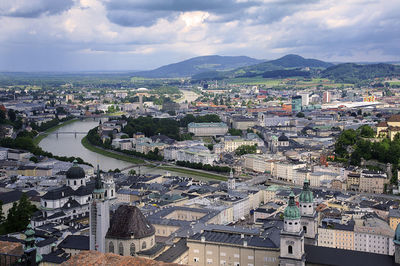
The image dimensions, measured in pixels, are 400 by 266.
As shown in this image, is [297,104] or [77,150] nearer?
[77,150]

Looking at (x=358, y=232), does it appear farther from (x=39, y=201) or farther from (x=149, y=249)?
(x=39, y=201)

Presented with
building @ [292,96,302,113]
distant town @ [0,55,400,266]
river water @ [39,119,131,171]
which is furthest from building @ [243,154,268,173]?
building @ [292,96,302,113]

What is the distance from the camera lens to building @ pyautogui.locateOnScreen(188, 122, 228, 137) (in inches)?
2242

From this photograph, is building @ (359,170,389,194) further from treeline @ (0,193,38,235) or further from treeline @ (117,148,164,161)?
treeline @ (0,193,38,235)

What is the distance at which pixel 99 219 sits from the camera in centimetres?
1502

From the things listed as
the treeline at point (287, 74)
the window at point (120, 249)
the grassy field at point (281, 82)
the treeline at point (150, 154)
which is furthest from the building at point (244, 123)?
the treeline at point (287, 74)

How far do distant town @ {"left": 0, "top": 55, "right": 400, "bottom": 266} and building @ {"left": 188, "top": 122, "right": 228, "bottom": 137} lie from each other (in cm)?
11

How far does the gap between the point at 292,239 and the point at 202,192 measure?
43.1 ft

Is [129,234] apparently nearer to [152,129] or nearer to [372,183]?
[372,183]

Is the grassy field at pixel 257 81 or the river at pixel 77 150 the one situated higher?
the grassy field at pixel 257 81

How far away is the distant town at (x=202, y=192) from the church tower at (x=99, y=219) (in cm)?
3

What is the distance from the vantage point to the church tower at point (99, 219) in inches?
591

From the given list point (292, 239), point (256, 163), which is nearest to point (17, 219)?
point (292, 239)

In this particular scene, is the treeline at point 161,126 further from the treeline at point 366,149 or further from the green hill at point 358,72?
the green hill at point 358,72
